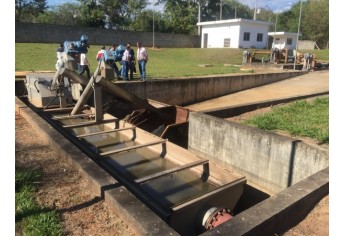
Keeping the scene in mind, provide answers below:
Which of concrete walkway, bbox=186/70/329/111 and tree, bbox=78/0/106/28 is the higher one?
tree, bbox=78/0/106/28

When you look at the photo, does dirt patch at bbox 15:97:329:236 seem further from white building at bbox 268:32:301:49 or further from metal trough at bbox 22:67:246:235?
white building at bbox 268:32:301:49

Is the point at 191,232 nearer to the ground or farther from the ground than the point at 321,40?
nearer to the ground

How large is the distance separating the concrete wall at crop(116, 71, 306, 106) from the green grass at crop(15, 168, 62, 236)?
793cm

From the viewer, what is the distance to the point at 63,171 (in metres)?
4.53

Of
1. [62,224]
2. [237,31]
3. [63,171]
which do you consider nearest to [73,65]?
[63,171]

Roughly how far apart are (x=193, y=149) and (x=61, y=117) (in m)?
4.20

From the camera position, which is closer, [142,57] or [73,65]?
[73,65]

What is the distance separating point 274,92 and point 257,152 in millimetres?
9372

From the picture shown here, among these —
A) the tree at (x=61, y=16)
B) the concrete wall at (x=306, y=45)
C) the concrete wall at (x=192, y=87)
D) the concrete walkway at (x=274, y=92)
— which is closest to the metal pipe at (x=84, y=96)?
the concrete wall at (x=192, y=87)

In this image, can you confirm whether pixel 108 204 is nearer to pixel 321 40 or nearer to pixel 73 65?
pixel 73 65

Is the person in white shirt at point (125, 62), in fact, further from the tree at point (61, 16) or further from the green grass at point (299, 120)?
the tree at point (61, 16)

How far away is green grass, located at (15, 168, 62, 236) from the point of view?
10.3ft

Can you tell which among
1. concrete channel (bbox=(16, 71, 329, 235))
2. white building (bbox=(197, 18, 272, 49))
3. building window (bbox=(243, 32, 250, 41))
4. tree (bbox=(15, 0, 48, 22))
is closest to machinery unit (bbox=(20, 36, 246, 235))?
concrete channel (bbox=(16, 71, 329, 235))

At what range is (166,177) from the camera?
7402 millimetres
